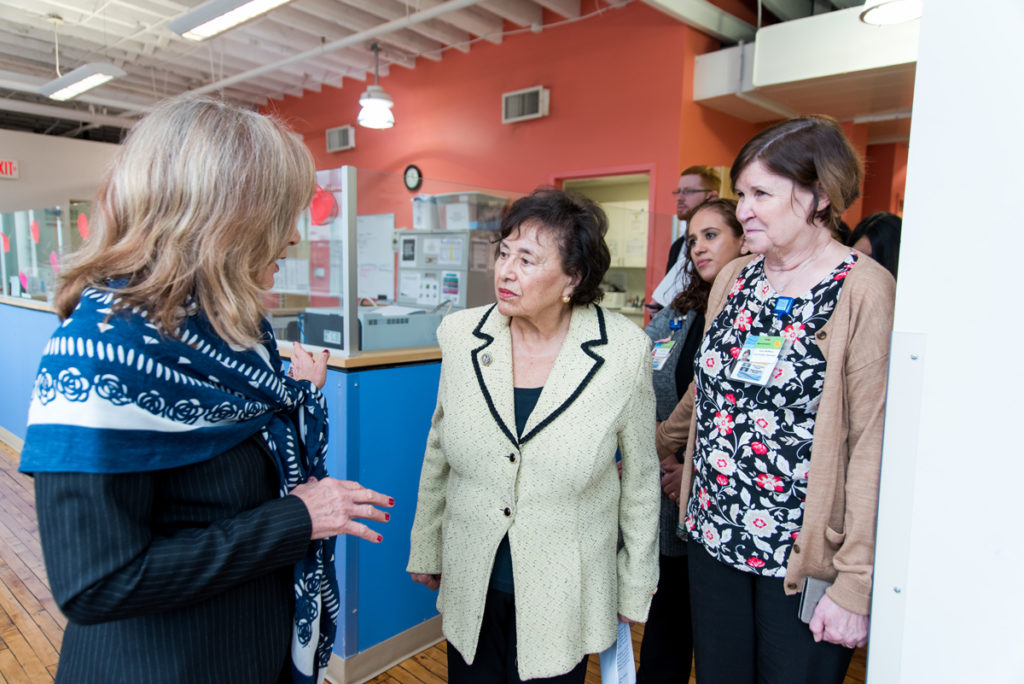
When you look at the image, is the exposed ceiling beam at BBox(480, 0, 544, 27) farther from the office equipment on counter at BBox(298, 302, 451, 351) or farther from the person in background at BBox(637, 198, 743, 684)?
the person in background at BBox(637, 198, 743, 684)

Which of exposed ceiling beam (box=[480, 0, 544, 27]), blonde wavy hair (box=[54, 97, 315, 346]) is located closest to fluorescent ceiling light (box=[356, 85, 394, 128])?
exposed ceiling beam (box=[480, 0, 544, 27])

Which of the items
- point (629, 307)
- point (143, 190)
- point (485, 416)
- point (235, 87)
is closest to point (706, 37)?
point (629, 307)

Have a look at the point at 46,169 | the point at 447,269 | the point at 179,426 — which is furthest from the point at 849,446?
the point at 46,169

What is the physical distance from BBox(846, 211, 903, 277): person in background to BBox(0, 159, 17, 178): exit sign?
11252 mm

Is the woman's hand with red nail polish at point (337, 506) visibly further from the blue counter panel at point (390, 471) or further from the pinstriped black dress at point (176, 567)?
the blue counter panel at point (390, 471)

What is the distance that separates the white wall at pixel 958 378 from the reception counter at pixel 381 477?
1.63m

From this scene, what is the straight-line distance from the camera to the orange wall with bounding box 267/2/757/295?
4.88 m

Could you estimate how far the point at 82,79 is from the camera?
5965mm

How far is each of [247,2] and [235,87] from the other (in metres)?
5.35

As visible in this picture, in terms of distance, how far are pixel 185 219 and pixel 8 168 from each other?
11113mm

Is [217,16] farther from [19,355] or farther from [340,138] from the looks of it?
[340,138]

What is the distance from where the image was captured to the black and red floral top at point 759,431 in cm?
114

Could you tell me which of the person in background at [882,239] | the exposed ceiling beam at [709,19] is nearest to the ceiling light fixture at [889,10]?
the exposed ceiling beam at [709,19]

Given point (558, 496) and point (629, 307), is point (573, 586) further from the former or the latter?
point (629, 307)
